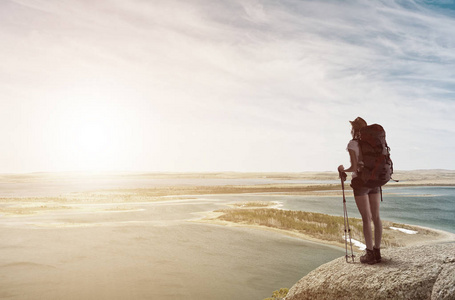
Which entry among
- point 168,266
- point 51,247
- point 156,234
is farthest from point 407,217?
point 51,247

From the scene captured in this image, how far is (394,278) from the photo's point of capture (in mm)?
6246

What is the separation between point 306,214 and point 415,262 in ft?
105

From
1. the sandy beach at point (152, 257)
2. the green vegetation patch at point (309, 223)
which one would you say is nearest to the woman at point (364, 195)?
the sandy beach at point (152, 257)

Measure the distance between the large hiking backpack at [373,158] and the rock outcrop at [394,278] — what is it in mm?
1673

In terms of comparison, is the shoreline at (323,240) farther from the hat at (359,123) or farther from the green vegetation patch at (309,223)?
the hat at (359,123)

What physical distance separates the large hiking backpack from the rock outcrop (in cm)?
167

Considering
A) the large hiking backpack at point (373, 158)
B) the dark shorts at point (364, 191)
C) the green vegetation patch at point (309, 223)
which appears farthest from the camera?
the green vegetation patch at point (309, 223)

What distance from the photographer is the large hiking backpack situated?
6.45 m

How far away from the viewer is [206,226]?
1176 inches

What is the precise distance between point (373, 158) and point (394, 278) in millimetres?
2231

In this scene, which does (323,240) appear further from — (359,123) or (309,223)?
(359,123)

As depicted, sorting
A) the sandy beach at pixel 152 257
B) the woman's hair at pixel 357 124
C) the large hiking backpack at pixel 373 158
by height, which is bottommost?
the sandy beach at pixel 152 257

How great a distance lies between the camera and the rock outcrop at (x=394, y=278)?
5.86 m

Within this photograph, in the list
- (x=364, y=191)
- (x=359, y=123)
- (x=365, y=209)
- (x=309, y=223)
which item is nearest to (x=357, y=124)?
(x=359, y=123)
